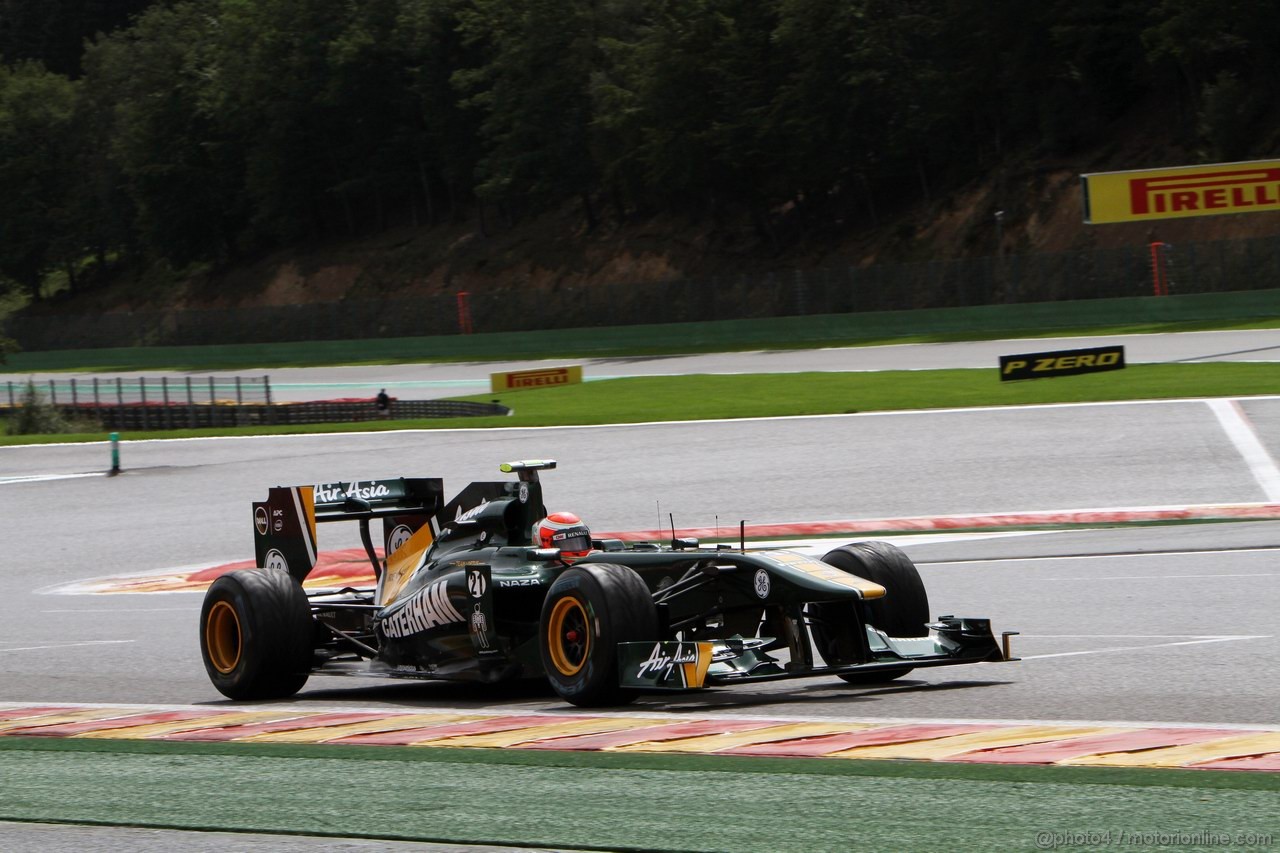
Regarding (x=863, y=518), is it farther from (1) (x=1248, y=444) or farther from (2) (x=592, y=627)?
(2) (x=592, y=627)

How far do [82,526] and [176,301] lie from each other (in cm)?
6966

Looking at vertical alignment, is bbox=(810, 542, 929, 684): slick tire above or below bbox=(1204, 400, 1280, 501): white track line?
below

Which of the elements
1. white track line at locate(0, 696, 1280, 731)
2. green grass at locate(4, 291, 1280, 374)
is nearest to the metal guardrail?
green grass at locate(4, 291, 1280, 374)

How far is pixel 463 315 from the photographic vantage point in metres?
68.4

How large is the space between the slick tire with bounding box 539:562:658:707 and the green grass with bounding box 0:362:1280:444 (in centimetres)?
2106

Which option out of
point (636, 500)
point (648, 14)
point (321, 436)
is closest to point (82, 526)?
point (636, 500)

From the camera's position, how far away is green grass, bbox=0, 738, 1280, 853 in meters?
5.14

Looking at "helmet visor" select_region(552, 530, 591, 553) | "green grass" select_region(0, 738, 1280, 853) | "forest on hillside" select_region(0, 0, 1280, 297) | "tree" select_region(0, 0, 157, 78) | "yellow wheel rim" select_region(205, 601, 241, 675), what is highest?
"tree" select_region(0, 0, 157, 78)

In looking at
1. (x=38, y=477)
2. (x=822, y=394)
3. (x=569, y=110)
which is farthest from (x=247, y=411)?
(x=569, y=110)

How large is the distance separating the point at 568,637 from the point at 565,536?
2.63 feet

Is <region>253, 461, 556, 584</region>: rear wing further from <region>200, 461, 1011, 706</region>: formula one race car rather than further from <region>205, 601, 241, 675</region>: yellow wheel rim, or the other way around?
<region>205, 601, 241, 675</region>: yellow wheel rim

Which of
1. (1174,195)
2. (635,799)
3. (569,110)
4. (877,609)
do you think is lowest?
(635,799)

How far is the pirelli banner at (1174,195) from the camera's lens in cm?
4238

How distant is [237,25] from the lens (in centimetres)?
8788
